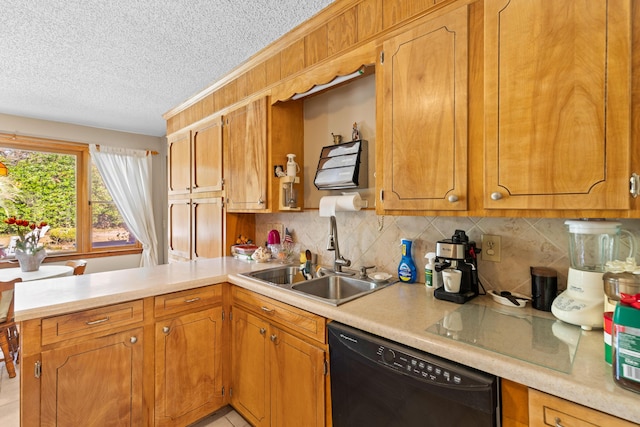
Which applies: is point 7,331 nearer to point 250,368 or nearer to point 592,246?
point 250,368

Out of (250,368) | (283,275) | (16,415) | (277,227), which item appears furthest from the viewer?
(277,227)

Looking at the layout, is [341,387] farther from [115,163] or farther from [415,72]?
[115,163]

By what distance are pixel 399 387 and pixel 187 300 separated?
1.27 meters

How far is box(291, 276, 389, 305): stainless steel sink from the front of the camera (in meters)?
1.70

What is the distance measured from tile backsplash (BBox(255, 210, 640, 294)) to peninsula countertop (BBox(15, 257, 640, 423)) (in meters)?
0.17

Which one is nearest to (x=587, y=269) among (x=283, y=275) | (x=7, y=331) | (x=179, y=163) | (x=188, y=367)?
(x=283, y=275)

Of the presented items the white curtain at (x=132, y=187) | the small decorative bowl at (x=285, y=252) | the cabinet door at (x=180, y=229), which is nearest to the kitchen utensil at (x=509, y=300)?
the small decorative bowl at (x=285, y=252)

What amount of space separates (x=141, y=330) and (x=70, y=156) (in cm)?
347

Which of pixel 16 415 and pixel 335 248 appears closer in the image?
pixel 335 248

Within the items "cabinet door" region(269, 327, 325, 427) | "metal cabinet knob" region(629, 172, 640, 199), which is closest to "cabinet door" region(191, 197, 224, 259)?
"cabinet door" region(269, 327, 325, 427)

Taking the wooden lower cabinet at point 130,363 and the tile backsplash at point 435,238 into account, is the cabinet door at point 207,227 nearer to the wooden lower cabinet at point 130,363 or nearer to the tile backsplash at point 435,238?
the tile backsplash at point 435,238

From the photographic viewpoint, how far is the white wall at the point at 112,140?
11.4ft

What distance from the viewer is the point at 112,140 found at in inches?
161

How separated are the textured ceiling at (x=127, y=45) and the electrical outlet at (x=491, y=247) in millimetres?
1502
